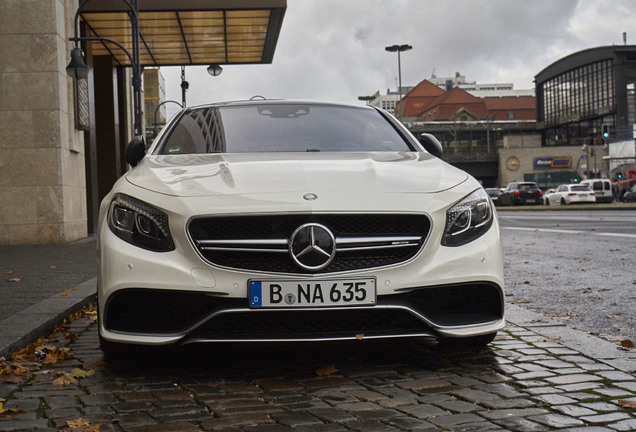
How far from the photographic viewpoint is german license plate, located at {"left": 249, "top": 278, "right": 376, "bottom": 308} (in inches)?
149

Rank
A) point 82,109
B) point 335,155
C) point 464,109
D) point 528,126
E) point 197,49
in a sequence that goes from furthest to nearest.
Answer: point 464,109 → point 528,126 → point 197,49 → point 82,109 → point 335,155

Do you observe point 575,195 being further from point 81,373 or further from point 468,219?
point 81,373

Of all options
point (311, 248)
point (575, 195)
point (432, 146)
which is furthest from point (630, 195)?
point (311, 248)

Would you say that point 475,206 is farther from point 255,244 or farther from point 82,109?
point 82,109


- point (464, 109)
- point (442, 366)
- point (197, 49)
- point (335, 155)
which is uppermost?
point (464, 109)

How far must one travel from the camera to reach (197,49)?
24.3m

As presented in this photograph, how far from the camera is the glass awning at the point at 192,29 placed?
63.4 feet

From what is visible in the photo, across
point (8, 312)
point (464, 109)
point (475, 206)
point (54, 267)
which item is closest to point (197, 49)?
point (54, 267)

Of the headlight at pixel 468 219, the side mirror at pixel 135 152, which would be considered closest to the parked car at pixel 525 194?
the side mirror at pixel 135 152

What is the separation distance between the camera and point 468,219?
4148mm

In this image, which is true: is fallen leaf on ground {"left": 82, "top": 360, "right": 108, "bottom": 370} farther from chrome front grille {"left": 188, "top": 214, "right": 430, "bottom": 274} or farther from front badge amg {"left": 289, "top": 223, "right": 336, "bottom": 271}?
front badge amg {"left": 289, "top": 223, "right": 336, "bottom": 271}

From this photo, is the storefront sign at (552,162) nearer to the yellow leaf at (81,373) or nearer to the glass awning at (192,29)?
the glass awning at (192,29)

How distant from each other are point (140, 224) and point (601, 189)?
49.9 meters

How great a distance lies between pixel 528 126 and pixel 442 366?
104m
